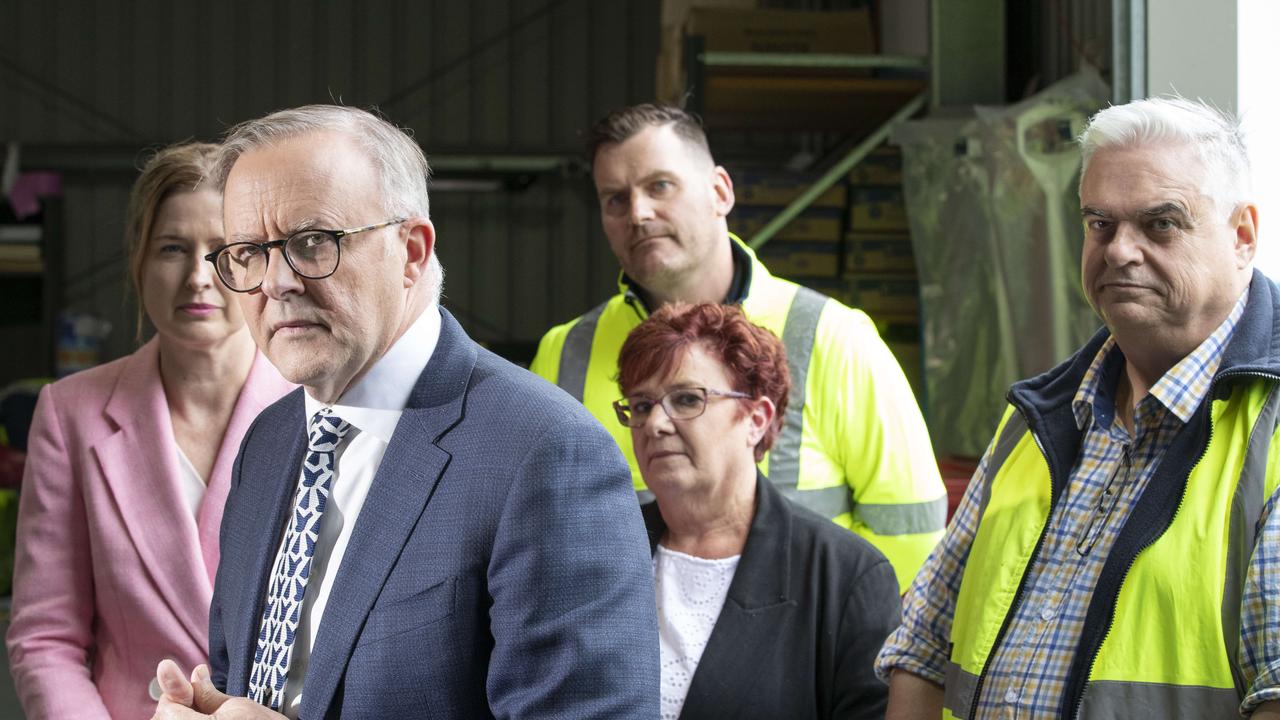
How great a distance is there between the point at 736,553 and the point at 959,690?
1.79 ft

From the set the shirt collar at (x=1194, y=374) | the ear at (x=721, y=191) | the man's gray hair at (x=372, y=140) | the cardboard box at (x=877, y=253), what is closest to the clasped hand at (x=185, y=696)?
the man's gray hair at (x=372, y=140)

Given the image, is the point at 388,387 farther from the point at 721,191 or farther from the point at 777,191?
the point at 777,191

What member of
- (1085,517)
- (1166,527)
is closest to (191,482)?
(1085,517)

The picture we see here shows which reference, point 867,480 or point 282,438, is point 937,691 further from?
point 282,438

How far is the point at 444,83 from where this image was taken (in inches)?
440

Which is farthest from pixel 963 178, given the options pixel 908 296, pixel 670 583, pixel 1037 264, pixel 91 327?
pixel 91 327

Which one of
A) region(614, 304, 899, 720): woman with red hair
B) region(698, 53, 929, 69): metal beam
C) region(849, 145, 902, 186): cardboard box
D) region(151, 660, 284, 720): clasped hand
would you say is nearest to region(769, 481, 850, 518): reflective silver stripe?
region(614, 304, 899, 720): woman with red hair

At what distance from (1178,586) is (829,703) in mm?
776

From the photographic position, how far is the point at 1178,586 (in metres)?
1.70

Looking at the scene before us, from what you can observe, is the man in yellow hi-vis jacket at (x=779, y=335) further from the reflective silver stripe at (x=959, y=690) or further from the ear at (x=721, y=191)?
the reflective silver stripe at (x=959, y=690)

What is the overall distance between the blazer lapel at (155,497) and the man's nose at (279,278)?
0.92 meters

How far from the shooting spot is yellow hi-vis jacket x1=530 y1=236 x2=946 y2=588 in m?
2.62

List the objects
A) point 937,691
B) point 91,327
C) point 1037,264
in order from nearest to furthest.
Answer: point 937,691
point 1037,264
point 91,327

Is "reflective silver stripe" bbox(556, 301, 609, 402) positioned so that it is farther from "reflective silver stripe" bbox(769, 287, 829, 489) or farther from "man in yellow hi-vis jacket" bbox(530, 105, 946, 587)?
"reflective silver stripe" bbox(769, 287, 829, 489)
